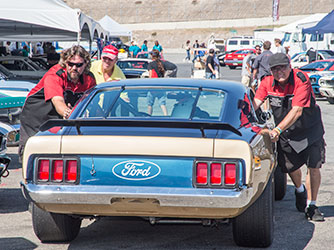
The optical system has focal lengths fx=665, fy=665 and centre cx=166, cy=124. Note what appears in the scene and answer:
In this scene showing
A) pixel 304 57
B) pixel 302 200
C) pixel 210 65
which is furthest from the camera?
pixel 304 57

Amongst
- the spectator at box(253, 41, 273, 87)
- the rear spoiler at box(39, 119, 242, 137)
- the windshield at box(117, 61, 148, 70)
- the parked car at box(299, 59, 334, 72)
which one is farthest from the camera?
the windshield at box(117, 61, 148, 70)

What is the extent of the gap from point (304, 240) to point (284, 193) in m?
1.77

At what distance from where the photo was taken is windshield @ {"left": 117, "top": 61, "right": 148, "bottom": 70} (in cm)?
2226

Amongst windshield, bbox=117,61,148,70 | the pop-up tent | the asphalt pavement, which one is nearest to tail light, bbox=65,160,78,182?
the asphalt pavement

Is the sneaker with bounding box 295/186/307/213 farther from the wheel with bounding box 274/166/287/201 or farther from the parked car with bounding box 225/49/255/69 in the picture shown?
the parked car with bounding box 225/49/255/69

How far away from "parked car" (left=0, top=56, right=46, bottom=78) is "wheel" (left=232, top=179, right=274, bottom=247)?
12.1 meters

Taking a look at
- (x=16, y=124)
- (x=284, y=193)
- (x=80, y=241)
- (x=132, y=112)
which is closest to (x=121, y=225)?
(x=80, y=241)

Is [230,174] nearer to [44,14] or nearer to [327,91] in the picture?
[44,14]

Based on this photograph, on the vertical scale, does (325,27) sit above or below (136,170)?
below

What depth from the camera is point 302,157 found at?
21.2ft

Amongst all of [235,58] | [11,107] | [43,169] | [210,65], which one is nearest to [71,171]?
[43,169]

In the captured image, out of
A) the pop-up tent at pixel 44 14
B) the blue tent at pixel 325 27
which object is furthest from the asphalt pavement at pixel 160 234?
the blue tent at pixel 325 27

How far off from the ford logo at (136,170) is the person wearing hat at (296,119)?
6.22 feet

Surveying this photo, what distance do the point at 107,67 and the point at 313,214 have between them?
3.08 metres
